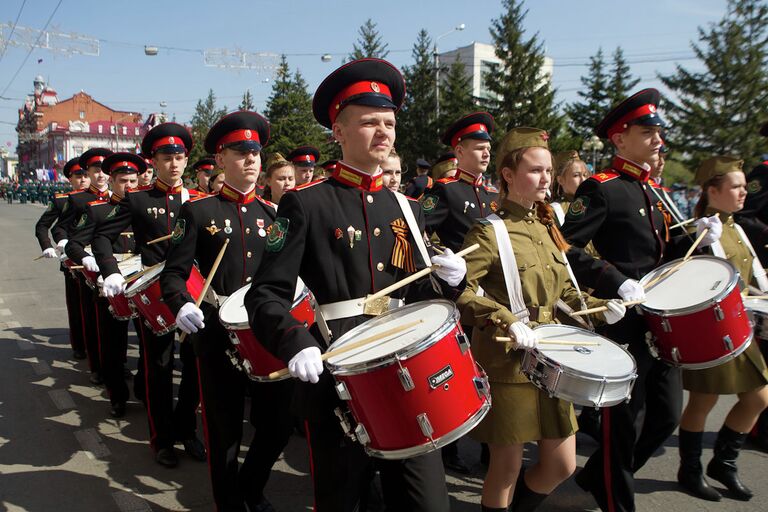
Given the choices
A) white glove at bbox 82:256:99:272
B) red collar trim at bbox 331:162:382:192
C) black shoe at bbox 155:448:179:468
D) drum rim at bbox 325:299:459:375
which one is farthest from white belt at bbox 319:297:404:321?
white glove at bbox 82:256:99:272

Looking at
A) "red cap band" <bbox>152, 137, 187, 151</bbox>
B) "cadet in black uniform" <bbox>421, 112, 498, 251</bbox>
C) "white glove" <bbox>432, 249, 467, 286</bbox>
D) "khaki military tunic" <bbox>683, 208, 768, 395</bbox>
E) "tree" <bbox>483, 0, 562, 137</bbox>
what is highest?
"tree" <bbox>483, 0, 562, 137</bbox>

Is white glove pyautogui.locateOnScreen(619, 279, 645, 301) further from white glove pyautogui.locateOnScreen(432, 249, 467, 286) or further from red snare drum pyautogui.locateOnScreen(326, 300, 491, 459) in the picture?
red snare drum pyautogui.locateOnScreen(326, 300, 491, 459)

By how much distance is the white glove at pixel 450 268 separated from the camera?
2.87 meters

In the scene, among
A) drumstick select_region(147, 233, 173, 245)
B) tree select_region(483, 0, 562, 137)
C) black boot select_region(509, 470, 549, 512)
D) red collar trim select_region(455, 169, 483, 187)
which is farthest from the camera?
tree select_region(483, 0, 562, 137)

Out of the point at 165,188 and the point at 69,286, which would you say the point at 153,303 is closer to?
the point at 165,188

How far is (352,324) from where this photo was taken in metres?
2.74

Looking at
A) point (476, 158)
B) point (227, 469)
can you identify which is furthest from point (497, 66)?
point (227, 469)

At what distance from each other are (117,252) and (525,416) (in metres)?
5.07

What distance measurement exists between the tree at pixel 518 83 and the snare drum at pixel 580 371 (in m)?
39.6

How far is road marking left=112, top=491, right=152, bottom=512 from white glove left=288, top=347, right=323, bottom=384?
237 cm

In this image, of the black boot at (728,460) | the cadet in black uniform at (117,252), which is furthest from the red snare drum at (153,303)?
the black boot at (728,460)

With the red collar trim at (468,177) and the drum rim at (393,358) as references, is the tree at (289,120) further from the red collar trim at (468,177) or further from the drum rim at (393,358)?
the drum rim at (393,358)

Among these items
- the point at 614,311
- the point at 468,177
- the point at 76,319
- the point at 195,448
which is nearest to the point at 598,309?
the point at 614,311

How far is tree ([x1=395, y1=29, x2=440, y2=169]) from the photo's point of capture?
43812mm
